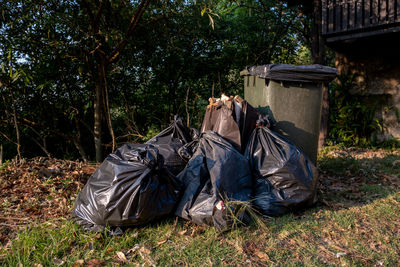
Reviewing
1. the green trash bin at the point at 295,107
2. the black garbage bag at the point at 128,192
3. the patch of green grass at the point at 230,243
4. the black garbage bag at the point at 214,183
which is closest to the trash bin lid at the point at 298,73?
A: the green trash bin at the point at 295,107

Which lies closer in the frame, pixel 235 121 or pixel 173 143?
pixel 235 121

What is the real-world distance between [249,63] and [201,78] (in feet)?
3.80

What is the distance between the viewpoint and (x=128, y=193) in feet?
6.54

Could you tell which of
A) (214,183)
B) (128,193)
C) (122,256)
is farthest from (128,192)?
(214,183)

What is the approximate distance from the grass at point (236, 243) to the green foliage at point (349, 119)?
143 inches

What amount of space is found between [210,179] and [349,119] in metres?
4.68

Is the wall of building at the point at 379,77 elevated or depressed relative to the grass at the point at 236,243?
elevated

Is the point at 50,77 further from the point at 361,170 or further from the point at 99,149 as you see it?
the point at 361,170

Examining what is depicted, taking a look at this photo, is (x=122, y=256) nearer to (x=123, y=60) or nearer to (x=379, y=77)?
(x=123, y=60)

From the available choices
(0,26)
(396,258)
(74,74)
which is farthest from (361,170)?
(0,26)

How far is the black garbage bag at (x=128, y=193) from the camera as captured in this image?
6.55 feet

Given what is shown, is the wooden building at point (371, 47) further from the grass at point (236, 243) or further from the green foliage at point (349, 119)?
the grass at point (236, 243)

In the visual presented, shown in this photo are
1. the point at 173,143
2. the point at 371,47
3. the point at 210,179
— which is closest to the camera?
the point at 210,179

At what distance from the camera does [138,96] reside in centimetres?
571
